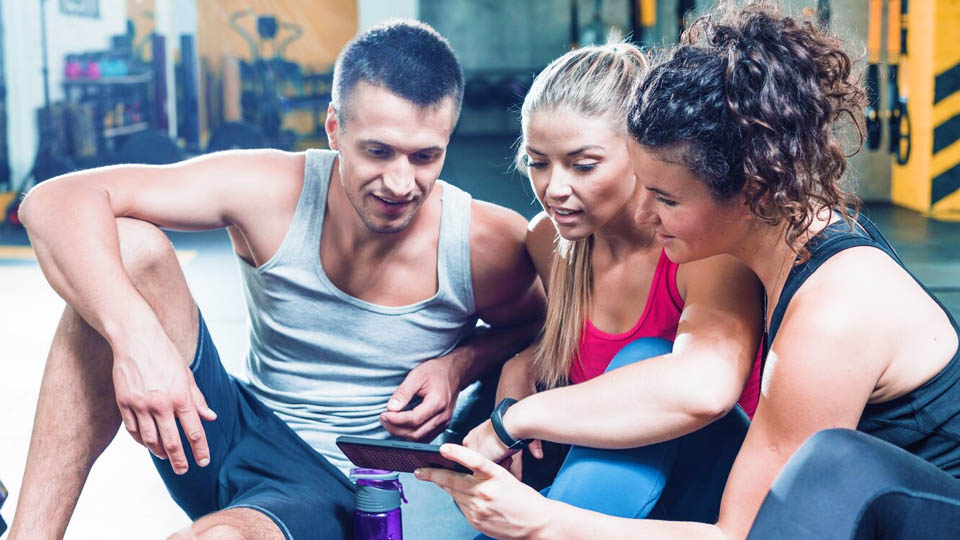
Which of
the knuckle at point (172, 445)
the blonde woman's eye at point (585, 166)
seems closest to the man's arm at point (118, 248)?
the knuckle at point (172, 445)

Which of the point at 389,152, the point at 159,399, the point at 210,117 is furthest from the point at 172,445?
the point at 210,117

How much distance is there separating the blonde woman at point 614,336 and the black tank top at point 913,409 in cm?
18

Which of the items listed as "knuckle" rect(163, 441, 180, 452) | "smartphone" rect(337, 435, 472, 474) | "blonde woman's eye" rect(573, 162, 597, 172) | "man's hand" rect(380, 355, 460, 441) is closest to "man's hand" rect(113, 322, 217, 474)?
"knuckle" rect(163, 441, 180, 452)

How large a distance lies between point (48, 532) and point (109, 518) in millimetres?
621

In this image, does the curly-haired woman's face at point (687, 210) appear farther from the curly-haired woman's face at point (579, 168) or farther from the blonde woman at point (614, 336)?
the curly-haired woman's face at point (579, 168)

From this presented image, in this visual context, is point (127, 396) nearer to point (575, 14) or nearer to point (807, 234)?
point (807, 234)

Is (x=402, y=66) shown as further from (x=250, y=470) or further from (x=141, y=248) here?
(x=250, y=470)

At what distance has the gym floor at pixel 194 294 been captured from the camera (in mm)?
2162

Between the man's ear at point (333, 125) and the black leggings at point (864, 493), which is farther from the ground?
the man's ear at point (333, 125)

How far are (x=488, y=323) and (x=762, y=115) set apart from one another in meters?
0.95

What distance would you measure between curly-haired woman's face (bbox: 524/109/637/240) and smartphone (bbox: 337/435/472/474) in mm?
489

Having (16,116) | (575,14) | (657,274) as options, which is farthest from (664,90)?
(575,14)

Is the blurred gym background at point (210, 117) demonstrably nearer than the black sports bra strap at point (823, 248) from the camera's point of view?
No

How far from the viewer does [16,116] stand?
21.7 feet
